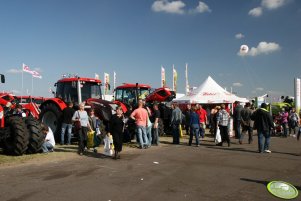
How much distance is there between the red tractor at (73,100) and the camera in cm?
1405

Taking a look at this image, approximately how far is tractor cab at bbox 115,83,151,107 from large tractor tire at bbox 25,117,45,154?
7.35 metres

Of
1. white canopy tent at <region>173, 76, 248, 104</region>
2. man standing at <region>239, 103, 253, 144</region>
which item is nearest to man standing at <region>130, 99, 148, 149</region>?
man standing at <region>239, 103, 253, 144</region>

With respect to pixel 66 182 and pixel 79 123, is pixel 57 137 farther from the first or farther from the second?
pixel 66 182

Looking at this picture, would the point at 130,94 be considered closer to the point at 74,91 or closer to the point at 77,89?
the point at 74,91

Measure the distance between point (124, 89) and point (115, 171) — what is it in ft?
34.5

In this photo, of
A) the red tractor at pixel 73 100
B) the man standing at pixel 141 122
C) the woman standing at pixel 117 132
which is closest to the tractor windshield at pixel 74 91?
the red tractor at pixel 73 100

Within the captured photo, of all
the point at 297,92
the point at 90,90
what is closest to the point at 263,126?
the point at 90,90

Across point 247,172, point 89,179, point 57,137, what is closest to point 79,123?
point 57,137

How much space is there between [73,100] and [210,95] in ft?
36.8

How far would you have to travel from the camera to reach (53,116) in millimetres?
14766

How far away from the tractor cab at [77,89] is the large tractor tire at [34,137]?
11.4 ft

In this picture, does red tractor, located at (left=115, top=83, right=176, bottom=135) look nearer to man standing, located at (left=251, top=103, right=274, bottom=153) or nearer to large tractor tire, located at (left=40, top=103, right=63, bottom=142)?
large tractor tire, located at (left=40, top=103, right=63, bottom=142)

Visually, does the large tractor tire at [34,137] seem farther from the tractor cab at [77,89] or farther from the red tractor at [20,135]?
the tractor cab at [77,89]

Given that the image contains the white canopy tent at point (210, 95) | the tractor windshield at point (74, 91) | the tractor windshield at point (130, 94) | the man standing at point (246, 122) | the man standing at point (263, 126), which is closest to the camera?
the man standing at point (263, 126)
